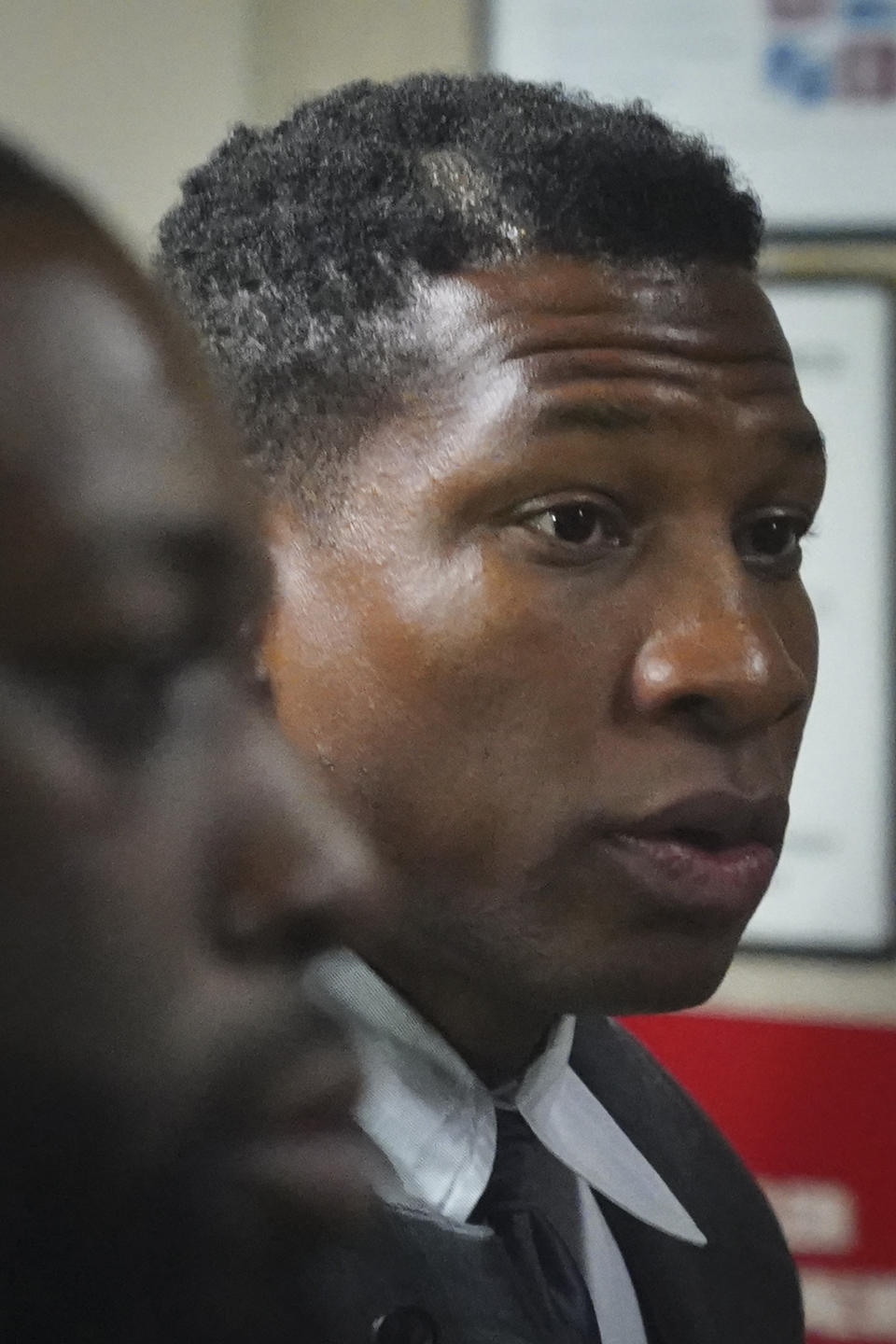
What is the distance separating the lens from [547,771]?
1.41 feet

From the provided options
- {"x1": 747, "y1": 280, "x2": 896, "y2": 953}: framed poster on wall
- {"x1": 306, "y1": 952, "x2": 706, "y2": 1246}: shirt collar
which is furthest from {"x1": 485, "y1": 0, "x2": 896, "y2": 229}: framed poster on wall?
{"x1": 306, "y1": 952, "x2": 706, "y2": 1246}: shirt collar

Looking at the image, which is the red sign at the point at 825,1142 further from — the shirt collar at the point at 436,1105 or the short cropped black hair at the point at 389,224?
the short cropped black hair at the point at 389,224

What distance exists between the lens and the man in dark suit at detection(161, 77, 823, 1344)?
0.43m

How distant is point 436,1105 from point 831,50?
597 mm

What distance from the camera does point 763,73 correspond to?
768 millimetres

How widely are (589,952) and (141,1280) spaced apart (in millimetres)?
174

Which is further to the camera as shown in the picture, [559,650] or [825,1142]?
[825,1142]

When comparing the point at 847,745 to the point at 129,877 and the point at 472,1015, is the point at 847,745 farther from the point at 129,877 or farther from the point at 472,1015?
the point at 129,877

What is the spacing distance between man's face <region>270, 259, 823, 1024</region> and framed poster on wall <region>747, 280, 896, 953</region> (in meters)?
0.38

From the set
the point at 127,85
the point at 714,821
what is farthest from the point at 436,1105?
the point at 127,85

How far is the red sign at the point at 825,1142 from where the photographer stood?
2.60 feet

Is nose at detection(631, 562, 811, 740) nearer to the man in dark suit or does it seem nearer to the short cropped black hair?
the man in dark suit

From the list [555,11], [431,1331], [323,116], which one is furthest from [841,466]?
[431,1331]

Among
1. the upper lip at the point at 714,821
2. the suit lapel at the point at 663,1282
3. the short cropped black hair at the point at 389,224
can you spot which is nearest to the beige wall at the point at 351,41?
the short cropped black hair at the point at 389,224
